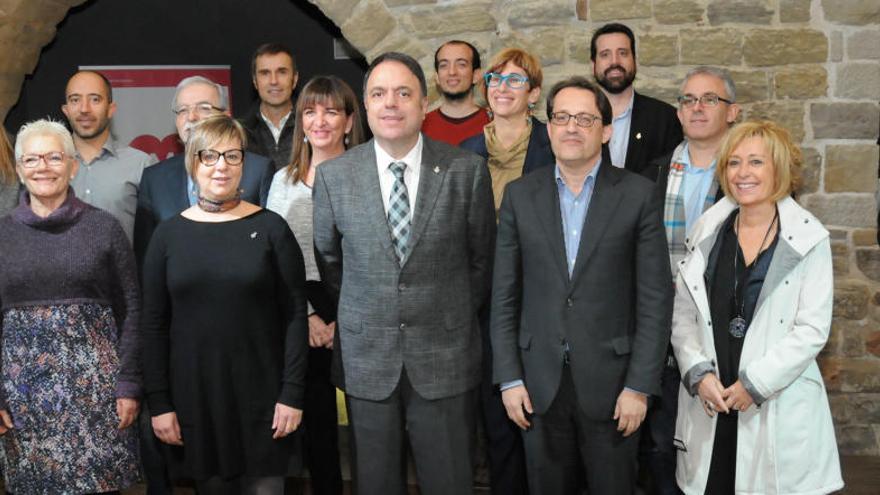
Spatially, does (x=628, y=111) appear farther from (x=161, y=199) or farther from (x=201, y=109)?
(x=161, y=199)

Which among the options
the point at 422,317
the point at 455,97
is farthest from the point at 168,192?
the point at 455,97

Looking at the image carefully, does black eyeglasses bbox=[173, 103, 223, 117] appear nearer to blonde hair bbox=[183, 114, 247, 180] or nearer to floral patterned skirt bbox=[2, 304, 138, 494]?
blonde hair bbox=[183, 114, 247, 180]

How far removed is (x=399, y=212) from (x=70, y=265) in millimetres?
1039

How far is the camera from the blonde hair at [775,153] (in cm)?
286

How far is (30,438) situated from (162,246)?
763 mm

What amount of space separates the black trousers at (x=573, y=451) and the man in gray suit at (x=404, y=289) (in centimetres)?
21

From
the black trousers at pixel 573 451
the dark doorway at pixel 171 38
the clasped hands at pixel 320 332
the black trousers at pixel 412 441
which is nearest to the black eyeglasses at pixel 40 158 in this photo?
the clasped hands at pixel 320 332

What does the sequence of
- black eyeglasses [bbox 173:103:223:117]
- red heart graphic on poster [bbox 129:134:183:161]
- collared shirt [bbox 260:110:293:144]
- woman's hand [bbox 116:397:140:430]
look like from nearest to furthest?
woman's hand [bbox 116:397:140:430] → black eyeglasses [bbox 173:103:223:117] → collared shirt [bbox 260:110:293:144] → red heart graphic on poster [bbox 129:134:183:161]

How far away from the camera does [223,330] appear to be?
277 centimetres

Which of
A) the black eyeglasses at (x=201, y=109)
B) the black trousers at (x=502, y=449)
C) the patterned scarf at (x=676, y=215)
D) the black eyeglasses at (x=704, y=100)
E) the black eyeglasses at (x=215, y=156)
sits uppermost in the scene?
the black eyeglasses at (x=201, y=109)

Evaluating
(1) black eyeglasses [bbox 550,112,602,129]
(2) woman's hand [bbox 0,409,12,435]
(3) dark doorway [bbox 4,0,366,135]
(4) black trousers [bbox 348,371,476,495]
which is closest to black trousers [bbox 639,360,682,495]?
(4) black trousers [bbox 348,371,476,495]

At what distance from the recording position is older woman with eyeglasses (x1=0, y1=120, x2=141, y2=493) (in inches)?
115

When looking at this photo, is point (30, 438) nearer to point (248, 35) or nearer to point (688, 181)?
point (688, 181)

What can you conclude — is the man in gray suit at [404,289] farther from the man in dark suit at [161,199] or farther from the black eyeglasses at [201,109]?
the black eyeglasses at [201,109]
